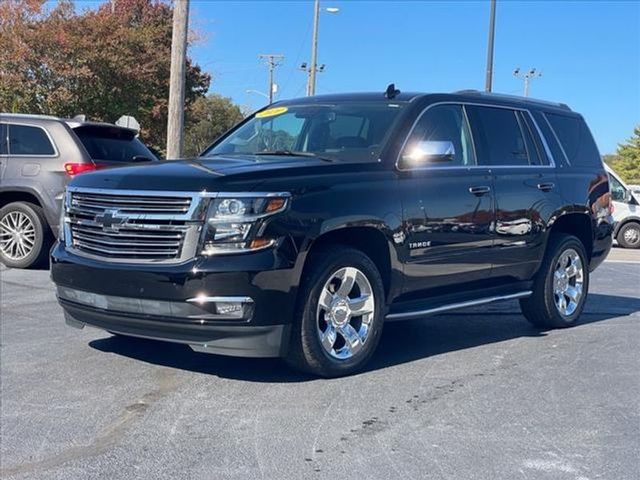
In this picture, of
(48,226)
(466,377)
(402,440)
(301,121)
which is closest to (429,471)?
(402,440)

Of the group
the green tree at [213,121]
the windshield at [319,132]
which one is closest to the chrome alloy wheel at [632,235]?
the windshield at [319,132]

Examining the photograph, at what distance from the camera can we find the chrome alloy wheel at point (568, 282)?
705cm

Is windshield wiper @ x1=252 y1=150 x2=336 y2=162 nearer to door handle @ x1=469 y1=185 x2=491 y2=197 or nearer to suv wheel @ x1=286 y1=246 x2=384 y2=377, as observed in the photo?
suv wheel @ x1=286 y1=246 x2=384 y2=377

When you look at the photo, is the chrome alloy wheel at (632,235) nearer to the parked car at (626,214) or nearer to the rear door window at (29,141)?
the parked car at (626,214)

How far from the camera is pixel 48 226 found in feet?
31.8

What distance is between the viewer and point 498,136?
21.6ft

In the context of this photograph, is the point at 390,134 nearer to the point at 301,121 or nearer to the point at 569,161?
the point at 301,121

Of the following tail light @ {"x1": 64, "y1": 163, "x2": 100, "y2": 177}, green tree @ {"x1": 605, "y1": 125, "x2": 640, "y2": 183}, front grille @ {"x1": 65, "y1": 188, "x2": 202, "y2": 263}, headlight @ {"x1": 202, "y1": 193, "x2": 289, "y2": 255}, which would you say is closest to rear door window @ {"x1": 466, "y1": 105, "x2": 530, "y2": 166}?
headlight @ {"x1": 202, "y1": 193, "x2": 289, "y2": 255}

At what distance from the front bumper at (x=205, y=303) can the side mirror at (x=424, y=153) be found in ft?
4.67

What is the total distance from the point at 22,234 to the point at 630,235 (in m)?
15.3

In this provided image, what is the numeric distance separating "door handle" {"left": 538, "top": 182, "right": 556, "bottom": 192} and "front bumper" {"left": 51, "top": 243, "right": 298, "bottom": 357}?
294 centimetres

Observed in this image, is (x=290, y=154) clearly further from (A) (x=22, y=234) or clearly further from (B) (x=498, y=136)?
(A) (x=22, y=234)

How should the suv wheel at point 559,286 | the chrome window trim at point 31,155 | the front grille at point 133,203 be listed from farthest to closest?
the chrome window trim at point 31,155 → the suv wheel at point 559,286 → the front grille at point 133,203

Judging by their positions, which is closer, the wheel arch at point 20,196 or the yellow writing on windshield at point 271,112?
the yellow writing on windshield at point 271,112
